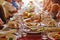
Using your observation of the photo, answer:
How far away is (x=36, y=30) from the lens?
41.0 inches

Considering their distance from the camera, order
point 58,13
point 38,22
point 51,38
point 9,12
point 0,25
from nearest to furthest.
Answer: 1. point 51,38
2. point 0,25
3. point 38,22
4. point 58,13
5. point 9,12

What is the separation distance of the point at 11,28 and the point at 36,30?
0.18 metres

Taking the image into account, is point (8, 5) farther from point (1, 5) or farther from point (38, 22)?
point (38, 22)

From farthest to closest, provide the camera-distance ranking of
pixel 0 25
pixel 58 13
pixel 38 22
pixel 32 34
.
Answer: pixel 58 13, pixel 38 22, pixel 0 25, pixel 32 34

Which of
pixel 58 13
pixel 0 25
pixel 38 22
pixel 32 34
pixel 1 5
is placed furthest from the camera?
pixel 1 5

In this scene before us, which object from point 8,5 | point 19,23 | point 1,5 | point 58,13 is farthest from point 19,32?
point 8,5

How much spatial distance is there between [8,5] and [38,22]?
688 mm

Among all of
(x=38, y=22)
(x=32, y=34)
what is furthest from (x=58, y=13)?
(x=32, y=34)

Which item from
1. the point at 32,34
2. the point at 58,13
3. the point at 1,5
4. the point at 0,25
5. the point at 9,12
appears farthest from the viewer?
the point at 9,12

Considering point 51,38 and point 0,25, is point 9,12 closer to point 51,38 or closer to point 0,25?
point 0,25

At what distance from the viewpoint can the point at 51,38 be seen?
33.6 inches

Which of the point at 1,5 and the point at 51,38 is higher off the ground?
the point at 1,5

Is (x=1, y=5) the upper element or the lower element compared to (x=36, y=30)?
upper

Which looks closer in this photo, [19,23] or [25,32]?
[25,32]
